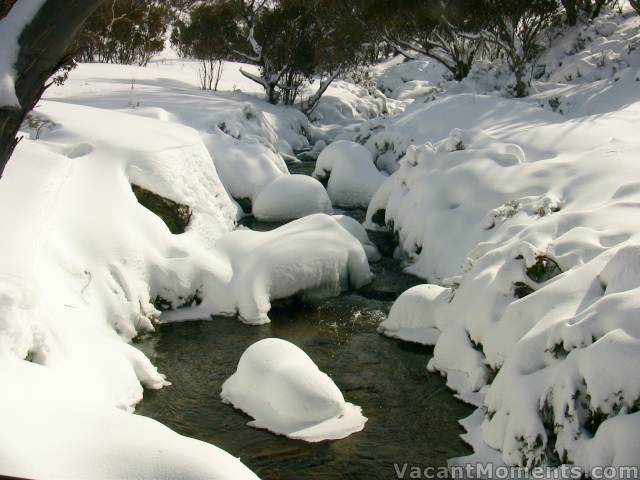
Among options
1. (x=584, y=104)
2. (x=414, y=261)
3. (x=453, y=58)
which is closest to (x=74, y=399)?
(x=414, y=261)

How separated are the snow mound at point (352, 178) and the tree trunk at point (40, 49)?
35.3 feet

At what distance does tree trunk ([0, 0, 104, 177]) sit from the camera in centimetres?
230

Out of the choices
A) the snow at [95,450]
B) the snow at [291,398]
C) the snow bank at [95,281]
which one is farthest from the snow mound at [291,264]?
the snow at [95,450]

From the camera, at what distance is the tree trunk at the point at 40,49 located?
2.30 metres

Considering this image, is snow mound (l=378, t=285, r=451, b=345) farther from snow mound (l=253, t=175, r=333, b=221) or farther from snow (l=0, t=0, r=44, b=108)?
snow (l=0, t=0, r=44, b=108)

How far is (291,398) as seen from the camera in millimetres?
5492

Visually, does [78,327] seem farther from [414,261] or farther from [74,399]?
[414,261]

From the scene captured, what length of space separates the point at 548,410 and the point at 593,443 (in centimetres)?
45

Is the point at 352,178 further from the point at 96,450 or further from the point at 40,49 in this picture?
the point at 40,49

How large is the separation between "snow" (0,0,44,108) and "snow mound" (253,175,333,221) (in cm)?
921

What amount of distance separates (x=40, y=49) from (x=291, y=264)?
590 cm

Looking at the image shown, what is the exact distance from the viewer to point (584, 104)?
15125mm

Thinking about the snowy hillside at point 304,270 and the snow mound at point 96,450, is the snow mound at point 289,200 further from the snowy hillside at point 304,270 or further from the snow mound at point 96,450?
the snow mound at point 96,450

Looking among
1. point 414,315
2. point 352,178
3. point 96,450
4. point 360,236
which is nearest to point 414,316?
point 414,315
